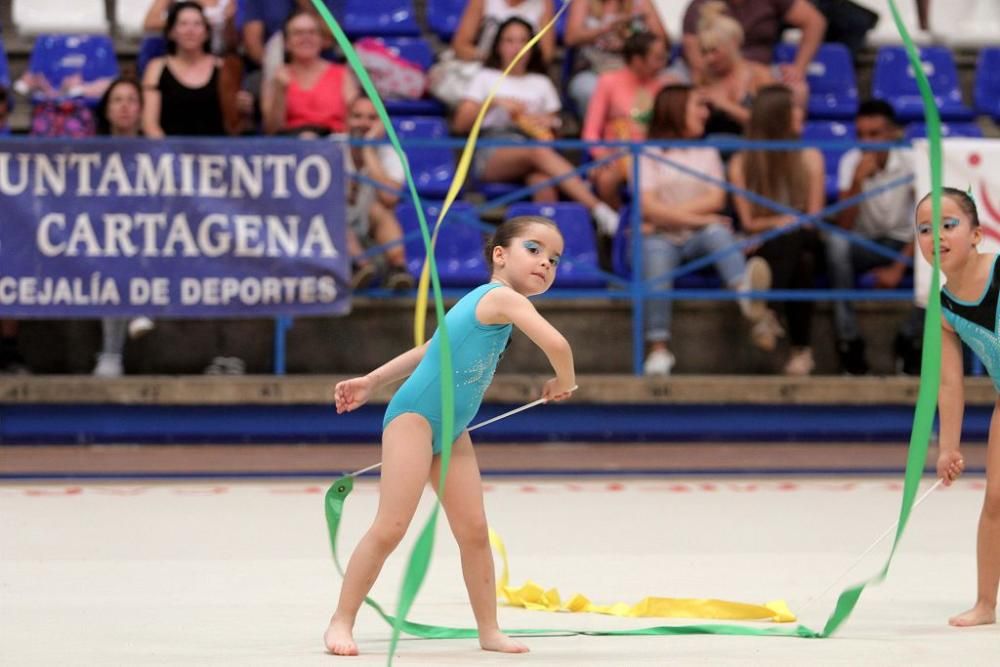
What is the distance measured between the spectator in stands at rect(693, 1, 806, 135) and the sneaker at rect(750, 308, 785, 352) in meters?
1.24

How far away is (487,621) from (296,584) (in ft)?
3.70

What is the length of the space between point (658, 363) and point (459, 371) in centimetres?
481

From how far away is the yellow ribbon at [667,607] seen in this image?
447cm

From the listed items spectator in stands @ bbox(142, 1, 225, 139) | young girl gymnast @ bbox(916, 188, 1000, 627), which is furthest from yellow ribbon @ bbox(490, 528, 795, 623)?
spectator in stands @ bbox(142, 1, 225, 139)

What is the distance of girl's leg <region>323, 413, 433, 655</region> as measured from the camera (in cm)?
396

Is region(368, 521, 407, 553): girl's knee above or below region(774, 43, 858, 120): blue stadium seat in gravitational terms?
below

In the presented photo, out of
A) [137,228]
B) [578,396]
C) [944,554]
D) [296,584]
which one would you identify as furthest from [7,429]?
[944,554]

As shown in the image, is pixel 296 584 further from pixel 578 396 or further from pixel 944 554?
pixel 578 396

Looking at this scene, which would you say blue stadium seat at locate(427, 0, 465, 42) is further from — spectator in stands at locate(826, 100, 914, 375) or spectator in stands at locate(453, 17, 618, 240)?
spectator in stands at locate(826, 100, 914, 375)

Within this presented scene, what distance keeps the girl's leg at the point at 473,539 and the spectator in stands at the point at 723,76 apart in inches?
234

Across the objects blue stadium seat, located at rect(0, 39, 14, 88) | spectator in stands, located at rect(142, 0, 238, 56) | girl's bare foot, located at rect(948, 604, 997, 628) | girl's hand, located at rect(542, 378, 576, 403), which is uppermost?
spectator in stands, located at rect(142, 0, 238, 56)

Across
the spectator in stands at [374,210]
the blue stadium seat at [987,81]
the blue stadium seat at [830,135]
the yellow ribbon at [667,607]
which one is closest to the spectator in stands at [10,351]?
the spectator in stands at [374,210]

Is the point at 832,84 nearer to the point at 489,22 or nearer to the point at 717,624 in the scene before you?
the point at 489,22

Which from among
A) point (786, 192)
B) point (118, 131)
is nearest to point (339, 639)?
point (118, 131)
